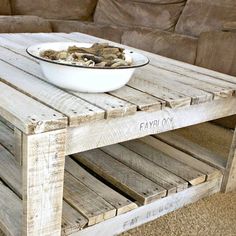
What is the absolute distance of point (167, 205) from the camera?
3.99 feet

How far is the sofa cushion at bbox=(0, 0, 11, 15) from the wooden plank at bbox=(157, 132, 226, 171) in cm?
164

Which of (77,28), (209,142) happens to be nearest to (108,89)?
(209,142)

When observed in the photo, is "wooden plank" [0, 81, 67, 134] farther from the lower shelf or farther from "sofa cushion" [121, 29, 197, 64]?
"sofa cushion" [121, 29, 197, 64]

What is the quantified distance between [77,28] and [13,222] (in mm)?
1780

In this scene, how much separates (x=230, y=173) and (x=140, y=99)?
1.78ft

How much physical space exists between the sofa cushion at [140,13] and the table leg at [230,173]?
1.39m

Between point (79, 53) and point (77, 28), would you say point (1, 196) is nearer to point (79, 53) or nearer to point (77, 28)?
point (79, 53)

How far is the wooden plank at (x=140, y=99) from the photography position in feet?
3.14

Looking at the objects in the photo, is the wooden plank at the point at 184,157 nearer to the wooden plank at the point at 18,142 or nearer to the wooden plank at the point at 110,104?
the wooden plank at the point at 110,104

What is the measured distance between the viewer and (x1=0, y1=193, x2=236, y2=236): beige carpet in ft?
3.78

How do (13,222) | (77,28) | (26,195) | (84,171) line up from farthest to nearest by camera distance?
(77,28) < (84,171) < (13,222) < (26,195)

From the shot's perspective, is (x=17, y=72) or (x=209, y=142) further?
(x=209, y=142)

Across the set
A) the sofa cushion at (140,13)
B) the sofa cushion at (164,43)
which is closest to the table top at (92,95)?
the sofa cushion at (164,43)

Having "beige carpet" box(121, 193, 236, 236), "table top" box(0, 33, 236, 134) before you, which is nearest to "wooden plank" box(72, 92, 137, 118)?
"table top" box(0, 33, 236, 134)
